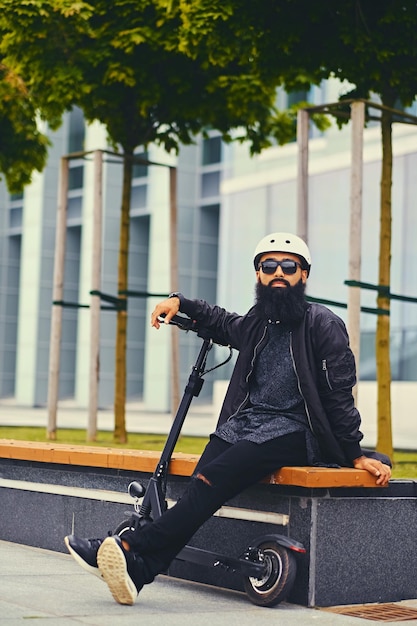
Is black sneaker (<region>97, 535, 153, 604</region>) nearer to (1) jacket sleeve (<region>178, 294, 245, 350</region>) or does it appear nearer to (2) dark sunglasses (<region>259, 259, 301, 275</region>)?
(1) jacket sleeve (<region>178, 294, 245, 350</region>)

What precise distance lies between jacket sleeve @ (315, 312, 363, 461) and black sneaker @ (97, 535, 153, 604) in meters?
1.06

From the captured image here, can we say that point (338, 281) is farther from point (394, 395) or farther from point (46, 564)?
point (46, 564)

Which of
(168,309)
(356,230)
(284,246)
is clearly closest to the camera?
(284,246)

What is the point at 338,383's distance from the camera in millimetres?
5750

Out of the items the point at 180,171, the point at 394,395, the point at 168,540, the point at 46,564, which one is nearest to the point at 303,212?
the point at 46,564

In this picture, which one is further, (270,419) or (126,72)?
(126,72)

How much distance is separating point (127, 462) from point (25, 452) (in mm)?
1050

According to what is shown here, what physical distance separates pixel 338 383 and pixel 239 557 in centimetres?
92

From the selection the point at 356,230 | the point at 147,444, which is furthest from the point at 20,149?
the point at 356,230

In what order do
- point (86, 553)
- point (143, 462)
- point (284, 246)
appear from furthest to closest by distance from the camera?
point (143, 462)
point (284, 246)
point (86, 553)

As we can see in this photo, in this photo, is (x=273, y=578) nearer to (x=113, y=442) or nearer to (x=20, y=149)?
(x=113, y=442)

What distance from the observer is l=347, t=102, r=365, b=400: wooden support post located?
1054 centimetres

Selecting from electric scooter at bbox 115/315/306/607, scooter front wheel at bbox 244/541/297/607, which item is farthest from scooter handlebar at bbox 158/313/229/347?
scooter front wheel at bbox 244/541/297/607

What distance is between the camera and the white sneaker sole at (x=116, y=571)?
5.47 meters
